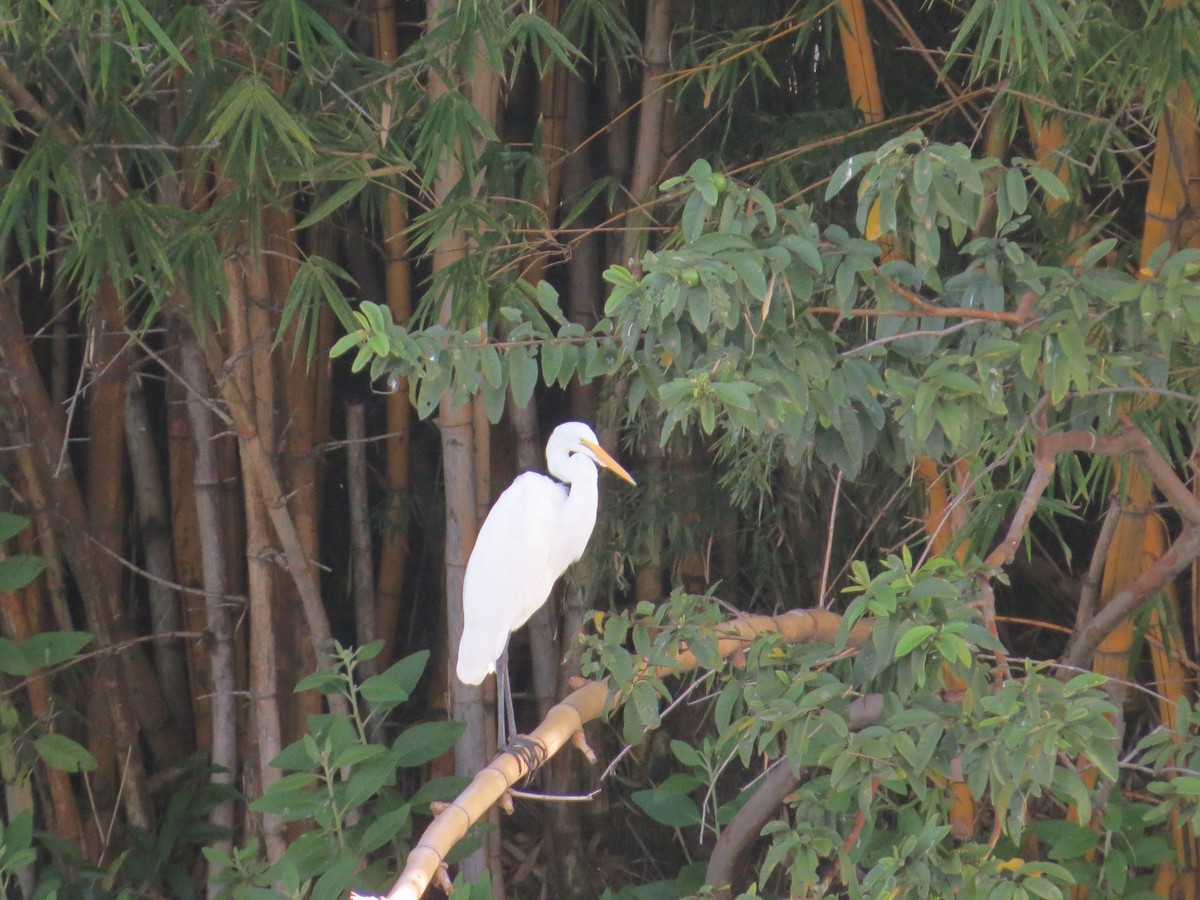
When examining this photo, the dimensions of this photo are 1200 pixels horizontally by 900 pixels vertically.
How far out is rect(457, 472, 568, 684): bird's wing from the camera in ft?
6.66

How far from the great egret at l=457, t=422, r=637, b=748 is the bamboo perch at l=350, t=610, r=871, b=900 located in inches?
10.2

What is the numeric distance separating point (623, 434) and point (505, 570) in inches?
29.1

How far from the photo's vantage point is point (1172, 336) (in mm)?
1316

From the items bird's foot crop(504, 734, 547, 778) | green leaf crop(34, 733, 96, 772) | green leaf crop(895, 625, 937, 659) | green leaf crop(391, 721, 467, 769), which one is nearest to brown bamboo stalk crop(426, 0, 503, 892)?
green leaf crop(391, 721, 467, 769)

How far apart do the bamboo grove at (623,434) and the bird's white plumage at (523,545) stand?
18cm

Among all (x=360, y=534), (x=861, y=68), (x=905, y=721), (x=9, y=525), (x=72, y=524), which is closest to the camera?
(x=905, y=721)

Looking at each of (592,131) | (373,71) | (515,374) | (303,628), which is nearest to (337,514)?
(303,628)

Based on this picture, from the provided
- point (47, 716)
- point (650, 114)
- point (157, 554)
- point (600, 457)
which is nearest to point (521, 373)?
point (600, 457)

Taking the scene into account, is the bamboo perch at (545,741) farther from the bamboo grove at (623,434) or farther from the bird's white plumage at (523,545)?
the bird's white plumage at (523,545)

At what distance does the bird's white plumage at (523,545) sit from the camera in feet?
6.65

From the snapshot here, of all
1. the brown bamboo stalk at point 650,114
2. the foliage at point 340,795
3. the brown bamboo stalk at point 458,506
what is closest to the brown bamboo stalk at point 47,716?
the foliage at point 340,795

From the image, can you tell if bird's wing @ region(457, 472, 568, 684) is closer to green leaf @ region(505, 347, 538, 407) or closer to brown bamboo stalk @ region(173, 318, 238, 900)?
green leaf @ region(505, 347, 538, 407)

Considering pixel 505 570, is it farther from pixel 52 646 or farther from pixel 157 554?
pixel 157 554

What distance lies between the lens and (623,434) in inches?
106
